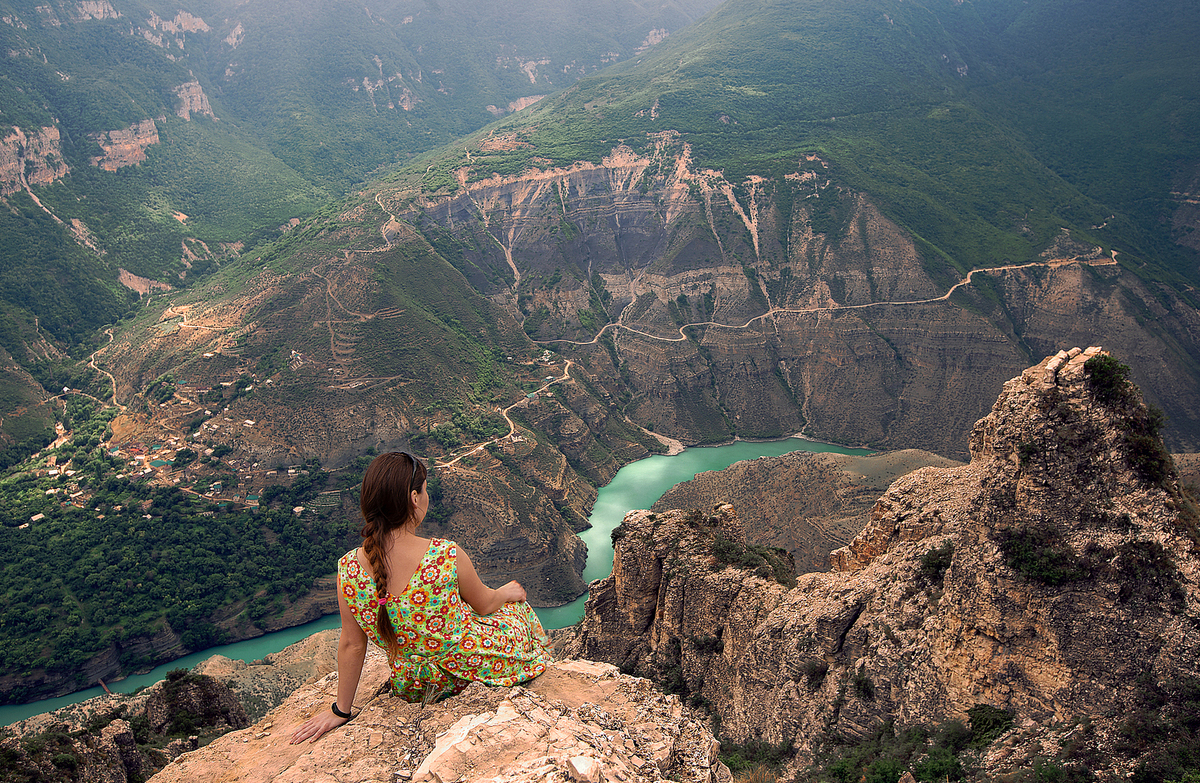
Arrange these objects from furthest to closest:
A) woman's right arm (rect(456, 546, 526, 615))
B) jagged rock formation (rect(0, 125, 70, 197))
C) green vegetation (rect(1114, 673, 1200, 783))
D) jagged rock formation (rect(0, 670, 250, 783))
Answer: jagged rock formation (rect(0, 125, 70, 197)) → jagged rock formation (rect(0, 670, 250, 783)) → green vegetation (rect(1114, 673, 1200, 783)) → woman's right arm (rect(456, 546, 526, 615))

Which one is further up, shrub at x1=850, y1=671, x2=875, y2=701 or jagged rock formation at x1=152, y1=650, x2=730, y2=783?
jagged rock formation at x1=152, y1=650, x2=730, y2=783

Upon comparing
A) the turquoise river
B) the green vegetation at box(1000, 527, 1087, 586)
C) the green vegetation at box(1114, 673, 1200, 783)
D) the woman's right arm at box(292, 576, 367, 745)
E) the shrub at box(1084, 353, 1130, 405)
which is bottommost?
the turquoise river

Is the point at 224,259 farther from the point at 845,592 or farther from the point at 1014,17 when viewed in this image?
the point at 1014,17

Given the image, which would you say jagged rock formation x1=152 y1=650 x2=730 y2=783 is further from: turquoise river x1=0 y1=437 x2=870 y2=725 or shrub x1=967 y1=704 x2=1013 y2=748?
turquoise river x1=0 y1=437 x2=870 y2=725

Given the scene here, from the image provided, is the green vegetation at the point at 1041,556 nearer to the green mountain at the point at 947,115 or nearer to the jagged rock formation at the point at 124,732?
the jagged rock formation at the point at 124,732

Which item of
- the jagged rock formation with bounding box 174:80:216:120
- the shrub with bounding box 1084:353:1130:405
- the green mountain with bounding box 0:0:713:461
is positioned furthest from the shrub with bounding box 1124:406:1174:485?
the jagged rock formation with bounding box 174:80:216:120

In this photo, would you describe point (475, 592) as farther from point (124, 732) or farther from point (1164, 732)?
point (124, 732)

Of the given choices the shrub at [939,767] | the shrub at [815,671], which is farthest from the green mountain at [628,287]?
the shrub at [939,767]
